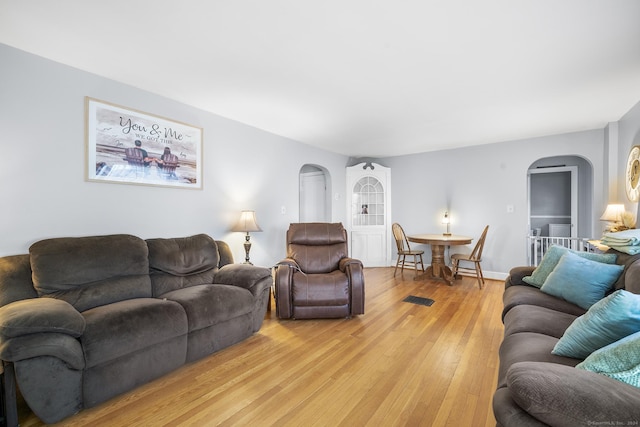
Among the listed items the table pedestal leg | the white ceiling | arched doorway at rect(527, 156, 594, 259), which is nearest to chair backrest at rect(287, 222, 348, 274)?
the white ceiling

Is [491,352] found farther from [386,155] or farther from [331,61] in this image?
[386,155]

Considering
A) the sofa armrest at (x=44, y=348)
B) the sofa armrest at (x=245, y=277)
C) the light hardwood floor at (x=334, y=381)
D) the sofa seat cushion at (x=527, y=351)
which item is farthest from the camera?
the sofa armrest at (x=245, y=277)

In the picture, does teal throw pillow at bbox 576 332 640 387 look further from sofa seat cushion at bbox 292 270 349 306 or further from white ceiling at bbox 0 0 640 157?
sofa seat cushion at bbox 292 270 349 306

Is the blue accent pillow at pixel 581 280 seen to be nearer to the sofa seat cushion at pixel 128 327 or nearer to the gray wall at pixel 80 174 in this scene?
the sofa seat cushion at pixel 128 327

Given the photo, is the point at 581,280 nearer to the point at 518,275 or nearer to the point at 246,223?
the point at 518,275

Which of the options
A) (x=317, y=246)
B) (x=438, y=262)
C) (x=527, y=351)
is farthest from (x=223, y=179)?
(x=438, y=262)

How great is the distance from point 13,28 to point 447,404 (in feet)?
12.1

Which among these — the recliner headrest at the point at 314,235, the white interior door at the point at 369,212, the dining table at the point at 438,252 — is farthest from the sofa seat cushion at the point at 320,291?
the white interior door at the point at 369,212

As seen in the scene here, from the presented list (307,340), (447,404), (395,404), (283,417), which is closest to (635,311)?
(447,404)

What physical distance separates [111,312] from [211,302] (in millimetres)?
648

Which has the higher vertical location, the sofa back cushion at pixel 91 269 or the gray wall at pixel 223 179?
the gray wall at pixel 223 179

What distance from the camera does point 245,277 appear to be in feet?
8.71

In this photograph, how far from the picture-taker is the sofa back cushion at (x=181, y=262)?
2.55 m

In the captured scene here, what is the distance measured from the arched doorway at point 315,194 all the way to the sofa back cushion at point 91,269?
3.61 metres
